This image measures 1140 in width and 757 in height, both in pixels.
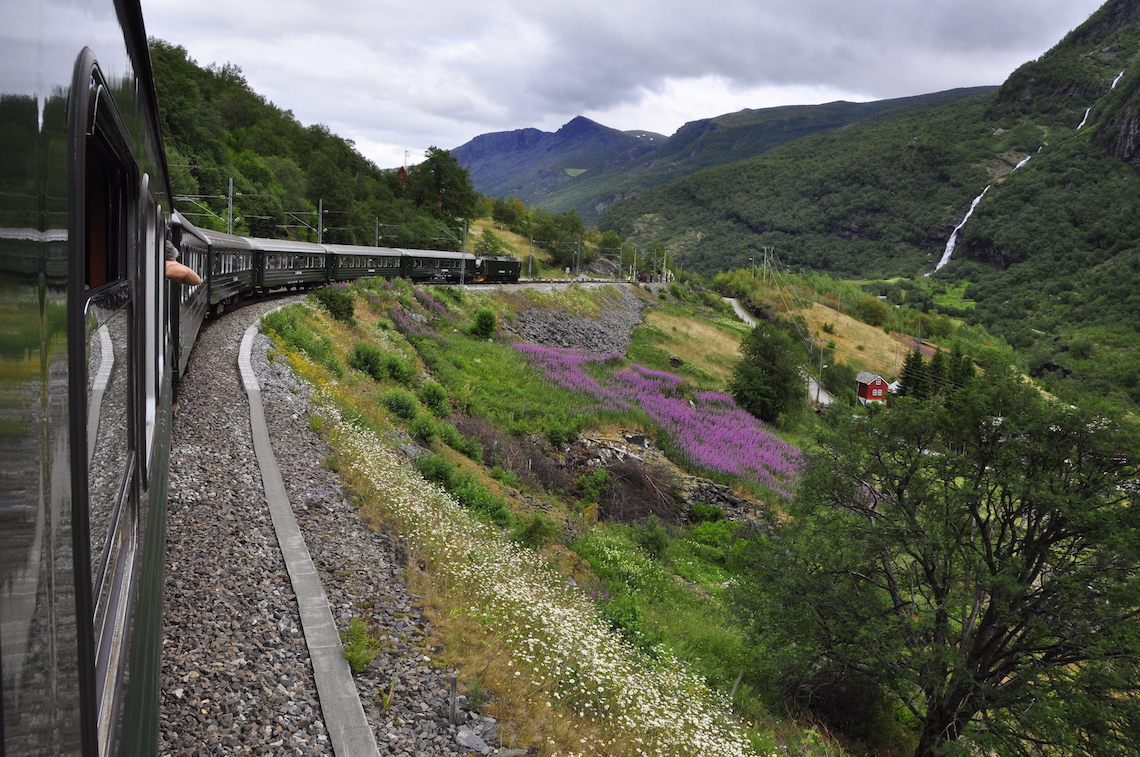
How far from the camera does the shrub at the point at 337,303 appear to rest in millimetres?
25250

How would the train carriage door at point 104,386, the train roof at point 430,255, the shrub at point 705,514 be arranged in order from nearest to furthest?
the train carriage door at point 104,386 → the shrub at point 705,514 → the train roof at point 430,255

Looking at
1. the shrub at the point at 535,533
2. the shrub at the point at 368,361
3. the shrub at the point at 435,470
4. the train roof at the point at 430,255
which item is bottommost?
the shrub at the point at 535,533

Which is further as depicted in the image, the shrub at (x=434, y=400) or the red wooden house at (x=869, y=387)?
the red wooden house at (x=869, y=387)

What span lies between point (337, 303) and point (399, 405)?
9.25 metres

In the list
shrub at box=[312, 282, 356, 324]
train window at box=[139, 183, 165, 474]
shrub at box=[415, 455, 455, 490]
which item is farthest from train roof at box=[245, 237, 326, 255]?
train window at box=[139, 183, 165, 474]

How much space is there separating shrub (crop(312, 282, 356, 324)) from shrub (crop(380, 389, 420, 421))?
27.0 feet

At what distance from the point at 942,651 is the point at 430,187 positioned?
3596 inches

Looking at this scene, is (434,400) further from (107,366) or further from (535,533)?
(107,366)

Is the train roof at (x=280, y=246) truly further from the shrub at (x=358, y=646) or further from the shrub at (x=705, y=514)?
the shrub at (x=358, y=646)

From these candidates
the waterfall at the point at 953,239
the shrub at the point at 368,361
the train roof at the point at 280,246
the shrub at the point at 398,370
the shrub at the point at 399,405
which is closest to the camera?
the shrub at the point at 399,405

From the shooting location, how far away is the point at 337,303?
2544cm

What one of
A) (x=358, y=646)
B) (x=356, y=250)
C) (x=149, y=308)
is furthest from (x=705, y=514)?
(x=356, y=250)

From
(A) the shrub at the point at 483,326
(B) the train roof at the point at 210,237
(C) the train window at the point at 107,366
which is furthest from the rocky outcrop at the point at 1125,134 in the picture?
(C) the train window at the point at 107,366

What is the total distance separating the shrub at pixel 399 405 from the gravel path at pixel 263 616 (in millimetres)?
7096
